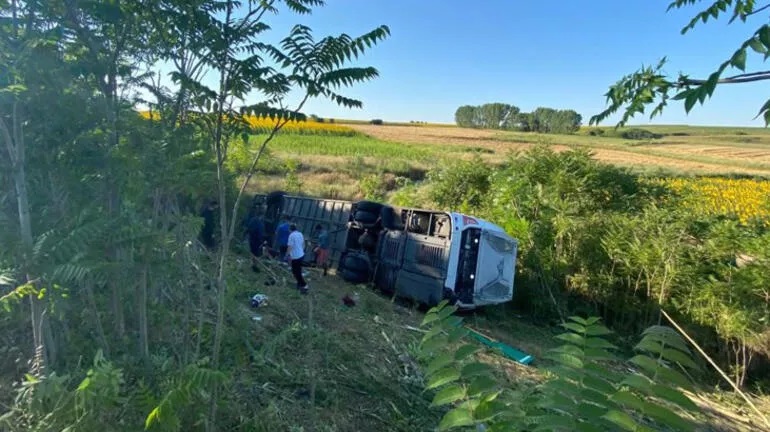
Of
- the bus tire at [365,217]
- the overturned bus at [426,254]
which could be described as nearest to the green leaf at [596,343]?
the overturned bus at [426,254]

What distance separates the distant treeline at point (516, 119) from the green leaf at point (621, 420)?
69.8 meters

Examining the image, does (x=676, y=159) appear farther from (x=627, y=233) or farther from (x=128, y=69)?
(x=128, y=69)

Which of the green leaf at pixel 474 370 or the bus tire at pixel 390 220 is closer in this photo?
the green leaf at pixel 474 370

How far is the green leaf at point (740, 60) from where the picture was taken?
174 cm

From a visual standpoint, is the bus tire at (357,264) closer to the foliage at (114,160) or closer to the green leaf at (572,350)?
the foliage at (114,160)

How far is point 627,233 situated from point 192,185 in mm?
10153

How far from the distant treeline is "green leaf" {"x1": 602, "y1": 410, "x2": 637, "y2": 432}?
69846 millimetres

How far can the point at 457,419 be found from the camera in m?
1.87

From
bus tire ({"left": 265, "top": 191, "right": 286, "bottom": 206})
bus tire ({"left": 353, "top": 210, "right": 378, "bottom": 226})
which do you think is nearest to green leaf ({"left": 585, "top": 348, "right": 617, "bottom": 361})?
bus tire ({"left": 353, "top": 210, "right": 378, "bottom": 226})

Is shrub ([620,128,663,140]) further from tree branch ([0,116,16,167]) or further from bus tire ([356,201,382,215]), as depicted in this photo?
bus tire ([356,201,382,215])

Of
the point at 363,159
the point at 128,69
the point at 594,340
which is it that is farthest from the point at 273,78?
the point at 363,159

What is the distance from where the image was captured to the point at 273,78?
3018 millimetres

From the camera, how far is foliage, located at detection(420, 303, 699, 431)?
1568mm

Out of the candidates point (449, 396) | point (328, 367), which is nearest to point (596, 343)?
point (449, 396)
